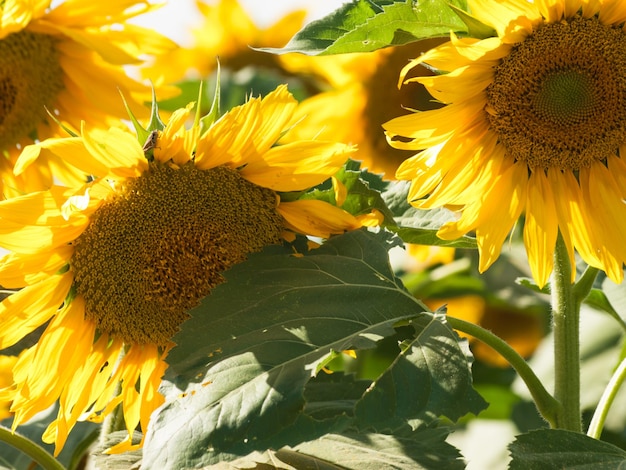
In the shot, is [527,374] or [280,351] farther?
[527,374]

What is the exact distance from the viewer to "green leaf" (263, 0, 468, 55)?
4.38 feet

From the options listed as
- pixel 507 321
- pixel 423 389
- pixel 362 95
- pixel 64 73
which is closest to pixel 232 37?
pixel 362 95

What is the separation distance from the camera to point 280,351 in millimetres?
1265

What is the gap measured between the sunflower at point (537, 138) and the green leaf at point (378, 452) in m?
0.27

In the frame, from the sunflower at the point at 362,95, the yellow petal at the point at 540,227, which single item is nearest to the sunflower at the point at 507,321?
the sunflower at the point at 362,95

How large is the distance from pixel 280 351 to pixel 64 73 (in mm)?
1144

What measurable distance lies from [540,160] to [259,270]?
1.56 feet

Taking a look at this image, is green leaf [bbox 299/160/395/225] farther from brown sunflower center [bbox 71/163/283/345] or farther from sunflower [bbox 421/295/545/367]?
sunflower [bbox 421/295/545/367]

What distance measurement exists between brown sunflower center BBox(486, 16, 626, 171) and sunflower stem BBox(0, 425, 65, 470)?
803mm

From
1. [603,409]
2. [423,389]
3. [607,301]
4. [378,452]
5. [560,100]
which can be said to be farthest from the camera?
[607,301]

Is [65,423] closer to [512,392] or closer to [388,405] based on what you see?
[388,405]

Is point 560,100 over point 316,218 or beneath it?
over

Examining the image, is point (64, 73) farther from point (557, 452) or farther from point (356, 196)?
point (557, 452)

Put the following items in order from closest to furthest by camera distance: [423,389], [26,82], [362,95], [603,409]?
[423,389], [603,409], [26,82], [362,95]
